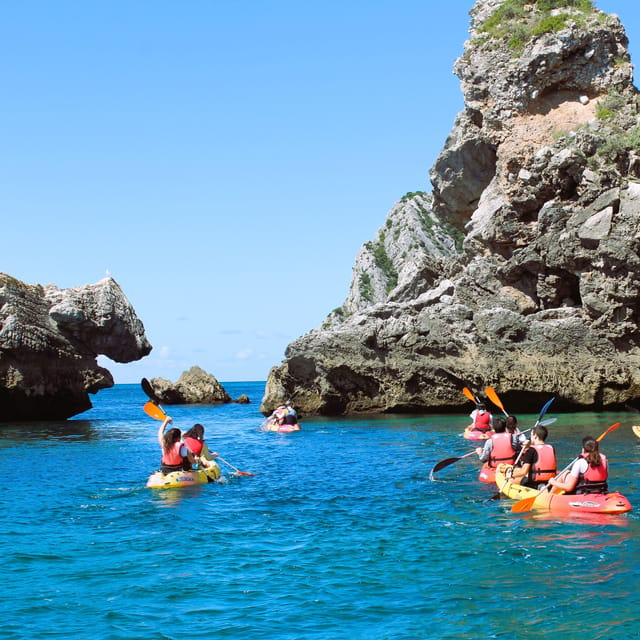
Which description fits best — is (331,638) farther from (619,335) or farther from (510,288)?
(510,288)

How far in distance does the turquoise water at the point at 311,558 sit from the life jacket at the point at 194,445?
1107 mm

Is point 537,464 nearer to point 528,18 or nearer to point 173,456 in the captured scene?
point 173,456

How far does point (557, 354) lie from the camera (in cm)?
3681

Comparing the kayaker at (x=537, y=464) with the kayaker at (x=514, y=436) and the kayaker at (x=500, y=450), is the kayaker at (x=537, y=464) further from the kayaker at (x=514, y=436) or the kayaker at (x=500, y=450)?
the kayaker at (x=514, y=436)

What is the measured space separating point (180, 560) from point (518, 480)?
312 inches

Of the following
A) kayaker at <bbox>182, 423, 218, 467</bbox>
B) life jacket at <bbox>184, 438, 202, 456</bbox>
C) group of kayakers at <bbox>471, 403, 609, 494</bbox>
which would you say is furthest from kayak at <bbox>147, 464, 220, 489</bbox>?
group of kayakers at <bbox>471, 403, 609, 494</bbox>

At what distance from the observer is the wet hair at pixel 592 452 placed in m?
14.8

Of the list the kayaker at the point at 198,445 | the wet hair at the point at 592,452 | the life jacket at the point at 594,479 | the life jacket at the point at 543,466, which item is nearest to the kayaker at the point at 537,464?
the life jacket at the point at 543,466

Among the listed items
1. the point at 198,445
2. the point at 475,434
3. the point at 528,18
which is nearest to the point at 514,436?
the point at 198,445

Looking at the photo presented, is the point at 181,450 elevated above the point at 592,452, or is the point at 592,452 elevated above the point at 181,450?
the point at 592,452

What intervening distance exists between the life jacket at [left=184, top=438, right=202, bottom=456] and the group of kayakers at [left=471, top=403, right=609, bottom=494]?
7.32 meters

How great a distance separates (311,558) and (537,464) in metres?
6.45

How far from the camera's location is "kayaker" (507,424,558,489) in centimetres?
1672

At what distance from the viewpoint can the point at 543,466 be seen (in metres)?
16.8
